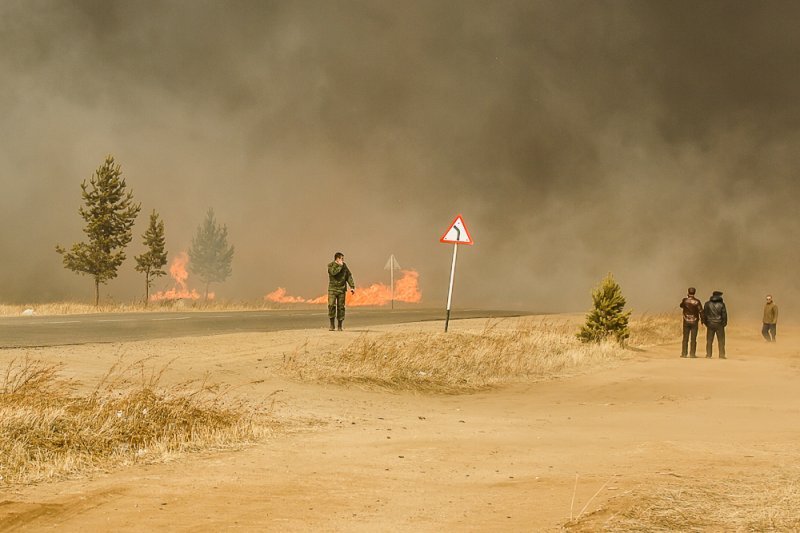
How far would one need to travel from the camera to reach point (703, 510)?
6.50m

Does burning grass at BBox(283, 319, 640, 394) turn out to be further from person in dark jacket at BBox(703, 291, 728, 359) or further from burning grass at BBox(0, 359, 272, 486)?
burning grass at BBox(0, 359, 272, 486)

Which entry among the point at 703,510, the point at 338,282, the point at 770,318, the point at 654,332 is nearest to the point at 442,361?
the point at 338,282

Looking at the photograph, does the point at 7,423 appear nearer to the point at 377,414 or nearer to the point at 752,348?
the point at 377,414

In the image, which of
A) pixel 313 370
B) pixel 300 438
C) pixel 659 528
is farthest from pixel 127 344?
pixel 659 528

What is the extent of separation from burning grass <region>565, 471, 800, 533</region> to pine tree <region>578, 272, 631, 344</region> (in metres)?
18.4

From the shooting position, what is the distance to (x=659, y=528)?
234 inches

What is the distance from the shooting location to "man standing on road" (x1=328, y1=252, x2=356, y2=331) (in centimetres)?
2059

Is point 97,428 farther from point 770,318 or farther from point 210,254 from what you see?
point 210,254

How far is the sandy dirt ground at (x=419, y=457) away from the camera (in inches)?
259

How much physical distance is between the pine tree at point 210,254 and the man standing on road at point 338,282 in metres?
79.1

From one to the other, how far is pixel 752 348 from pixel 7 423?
28394mm

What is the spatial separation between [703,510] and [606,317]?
787 inches

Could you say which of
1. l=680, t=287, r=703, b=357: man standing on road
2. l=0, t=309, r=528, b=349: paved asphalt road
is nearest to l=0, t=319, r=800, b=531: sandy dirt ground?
l=0, t=309, r=528, b=349: paved asphalt road

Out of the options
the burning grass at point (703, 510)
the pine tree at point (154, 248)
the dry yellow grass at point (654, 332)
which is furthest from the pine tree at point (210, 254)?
the burning grass at point (703, 510)
